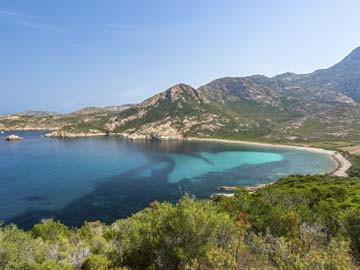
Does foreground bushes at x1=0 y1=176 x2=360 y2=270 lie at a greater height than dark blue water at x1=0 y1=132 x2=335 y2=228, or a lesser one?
greater

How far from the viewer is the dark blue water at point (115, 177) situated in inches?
2960

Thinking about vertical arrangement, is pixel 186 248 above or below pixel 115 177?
above

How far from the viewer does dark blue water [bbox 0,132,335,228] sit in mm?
75188

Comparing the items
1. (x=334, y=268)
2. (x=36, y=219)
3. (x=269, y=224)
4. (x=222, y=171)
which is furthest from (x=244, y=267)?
(x=222, y=171)

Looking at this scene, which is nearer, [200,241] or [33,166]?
[200,241]

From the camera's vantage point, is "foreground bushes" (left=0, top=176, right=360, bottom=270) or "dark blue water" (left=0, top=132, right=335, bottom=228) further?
"dark blue water" (left=0, top=132, right=335, bottom=228)

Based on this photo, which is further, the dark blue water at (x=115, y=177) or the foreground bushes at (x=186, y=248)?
the dark blue water at (x=115, y=177)

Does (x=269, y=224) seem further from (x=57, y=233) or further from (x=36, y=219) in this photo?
(x=36, y=219)

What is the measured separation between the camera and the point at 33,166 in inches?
5103

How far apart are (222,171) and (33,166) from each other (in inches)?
3830

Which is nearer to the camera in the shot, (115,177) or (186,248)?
(186,248)

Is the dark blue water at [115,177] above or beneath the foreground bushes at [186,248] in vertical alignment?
beneath

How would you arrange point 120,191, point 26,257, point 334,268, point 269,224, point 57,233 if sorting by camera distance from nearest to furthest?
point 334,268 → point 26,257 → point 269,224 → point 57,233 → point 120,191

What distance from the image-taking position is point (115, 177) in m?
112
